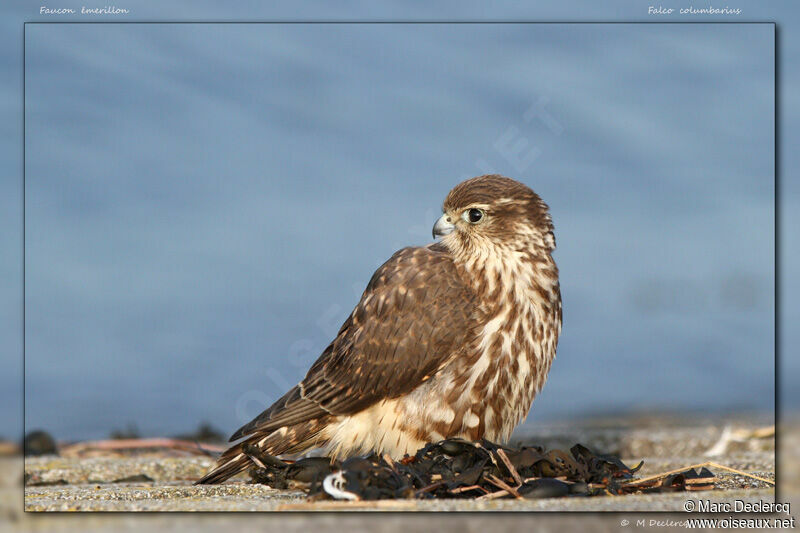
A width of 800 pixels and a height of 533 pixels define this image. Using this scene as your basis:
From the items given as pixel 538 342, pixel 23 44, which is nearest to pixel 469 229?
pixel 538 342

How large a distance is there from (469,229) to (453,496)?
1.60 m

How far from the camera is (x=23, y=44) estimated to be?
13.3ft

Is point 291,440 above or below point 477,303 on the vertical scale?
below

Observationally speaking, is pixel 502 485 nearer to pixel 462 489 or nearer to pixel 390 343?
pixel 462 489

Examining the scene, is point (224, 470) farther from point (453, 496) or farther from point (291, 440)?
point (453, 496)

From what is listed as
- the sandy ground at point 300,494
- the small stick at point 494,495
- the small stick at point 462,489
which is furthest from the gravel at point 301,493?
the small stick at point 462,489

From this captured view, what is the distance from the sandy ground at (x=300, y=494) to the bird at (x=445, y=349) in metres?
0.48

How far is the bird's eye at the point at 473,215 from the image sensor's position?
4.54m

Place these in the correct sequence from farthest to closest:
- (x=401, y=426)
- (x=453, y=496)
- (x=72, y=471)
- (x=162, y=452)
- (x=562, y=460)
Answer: (x=162, y=452), (x=72, y=471), (x=401, y=426), (x=562, y=460), (x=453, y=496)

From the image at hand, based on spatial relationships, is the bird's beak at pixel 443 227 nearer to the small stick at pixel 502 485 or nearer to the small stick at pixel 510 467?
the small stick at pixel 510 467

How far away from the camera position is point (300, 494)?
3963 mm

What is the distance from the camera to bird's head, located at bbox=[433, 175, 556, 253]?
4512mm

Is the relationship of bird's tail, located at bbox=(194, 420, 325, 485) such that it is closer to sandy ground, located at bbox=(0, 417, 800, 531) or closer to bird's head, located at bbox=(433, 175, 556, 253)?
sandy ground, located at bbox=(0, 417, 800, 531)

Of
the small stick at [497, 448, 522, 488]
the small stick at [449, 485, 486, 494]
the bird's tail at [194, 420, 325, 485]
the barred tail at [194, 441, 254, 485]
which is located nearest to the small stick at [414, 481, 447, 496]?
the small stick at [449, 485, 486, 494]
